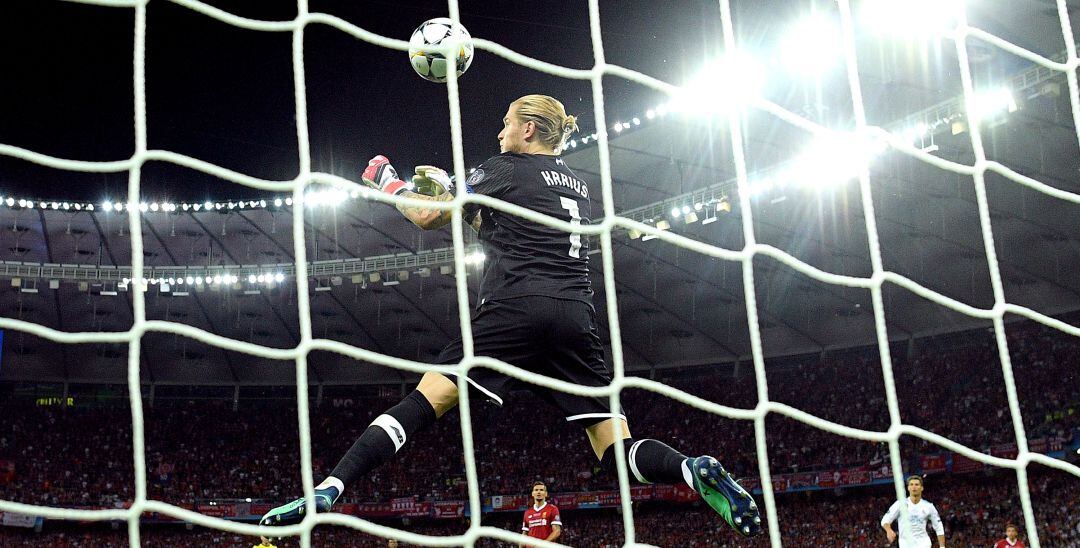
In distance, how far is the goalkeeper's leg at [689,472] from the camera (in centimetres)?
297

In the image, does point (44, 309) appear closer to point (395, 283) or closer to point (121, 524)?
point (121, 524)

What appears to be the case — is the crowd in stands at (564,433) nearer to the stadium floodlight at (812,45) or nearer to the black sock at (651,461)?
the stadium floodlight at (812,45)

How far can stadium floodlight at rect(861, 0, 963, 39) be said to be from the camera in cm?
1277

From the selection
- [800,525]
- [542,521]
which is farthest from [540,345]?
[800,525]

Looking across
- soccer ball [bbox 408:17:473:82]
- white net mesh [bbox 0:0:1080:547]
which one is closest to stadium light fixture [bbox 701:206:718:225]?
soccer ball [bbox 408:17:473:82]

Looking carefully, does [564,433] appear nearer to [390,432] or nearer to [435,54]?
[435,54]

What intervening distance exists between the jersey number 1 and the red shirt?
4229mm

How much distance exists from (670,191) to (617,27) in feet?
20.3

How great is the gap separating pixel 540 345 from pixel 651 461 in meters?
0.56

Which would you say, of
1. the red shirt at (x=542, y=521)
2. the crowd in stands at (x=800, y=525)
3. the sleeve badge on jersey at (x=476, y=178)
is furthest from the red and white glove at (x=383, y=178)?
the crowd in stands at (x=800, y=525)

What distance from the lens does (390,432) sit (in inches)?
122

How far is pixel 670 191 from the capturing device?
61.0 feet

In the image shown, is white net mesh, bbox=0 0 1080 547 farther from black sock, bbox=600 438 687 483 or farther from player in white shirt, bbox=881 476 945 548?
player in white shirt, bbox=881 476 945 548

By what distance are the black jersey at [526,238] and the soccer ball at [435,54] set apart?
1.50 ft
